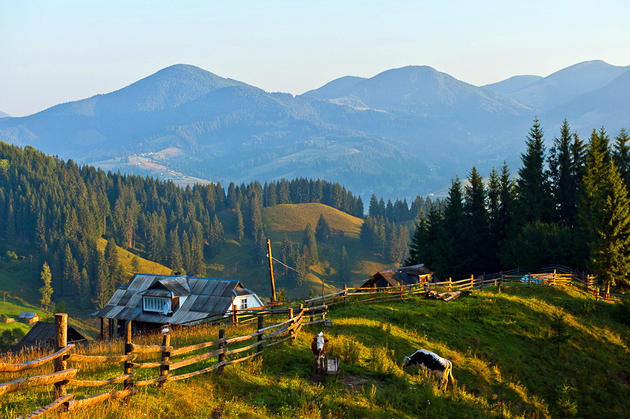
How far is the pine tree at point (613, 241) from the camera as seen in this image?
1870 inches

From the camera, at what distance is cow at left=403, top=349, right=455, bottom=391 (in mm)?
19188

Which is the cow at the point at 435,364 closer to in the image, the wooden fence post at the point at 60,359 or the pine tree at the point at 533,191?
the wooden fence post at the point at 60,359

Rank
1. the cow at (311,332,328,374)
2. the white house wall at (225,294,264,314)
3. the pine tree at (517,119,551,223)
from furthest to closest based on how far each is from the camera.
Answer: the pine tree at (517,119,551,223) < the white house wall at (225,294,264,314) < the cow at (311,332,328,374)

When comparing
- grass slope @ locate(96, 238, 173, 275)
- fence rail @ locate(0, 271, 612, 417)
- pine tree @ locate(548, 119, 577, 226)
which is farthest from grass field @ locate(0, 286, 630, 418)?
grass slope @ locate(96, 238, 173, 275)

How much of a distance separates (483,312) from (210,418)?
24.0 meters

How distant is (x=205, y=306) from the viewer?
49.2m

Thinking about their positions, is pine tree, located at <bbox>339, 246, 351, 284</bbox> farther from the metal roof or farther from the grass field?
the grass field

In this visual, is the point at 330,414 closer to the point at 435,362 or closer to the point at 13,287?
the point at 435,362

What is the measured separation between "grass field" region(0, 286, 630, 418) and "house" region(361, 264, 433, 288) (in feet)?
75.4

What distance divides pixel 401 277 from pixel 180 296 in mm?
28960

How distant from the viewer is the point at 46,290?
14650 centimetres

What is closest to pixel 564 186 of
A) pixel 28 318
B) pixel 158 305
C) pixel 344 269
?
pixel 158 305

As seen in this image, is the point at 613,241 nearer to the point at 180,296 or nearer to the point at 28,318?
the point at 180,296

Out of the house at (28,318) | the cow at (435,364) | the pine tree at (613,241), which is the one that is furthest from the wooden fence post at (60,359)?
the house at (28,318)
